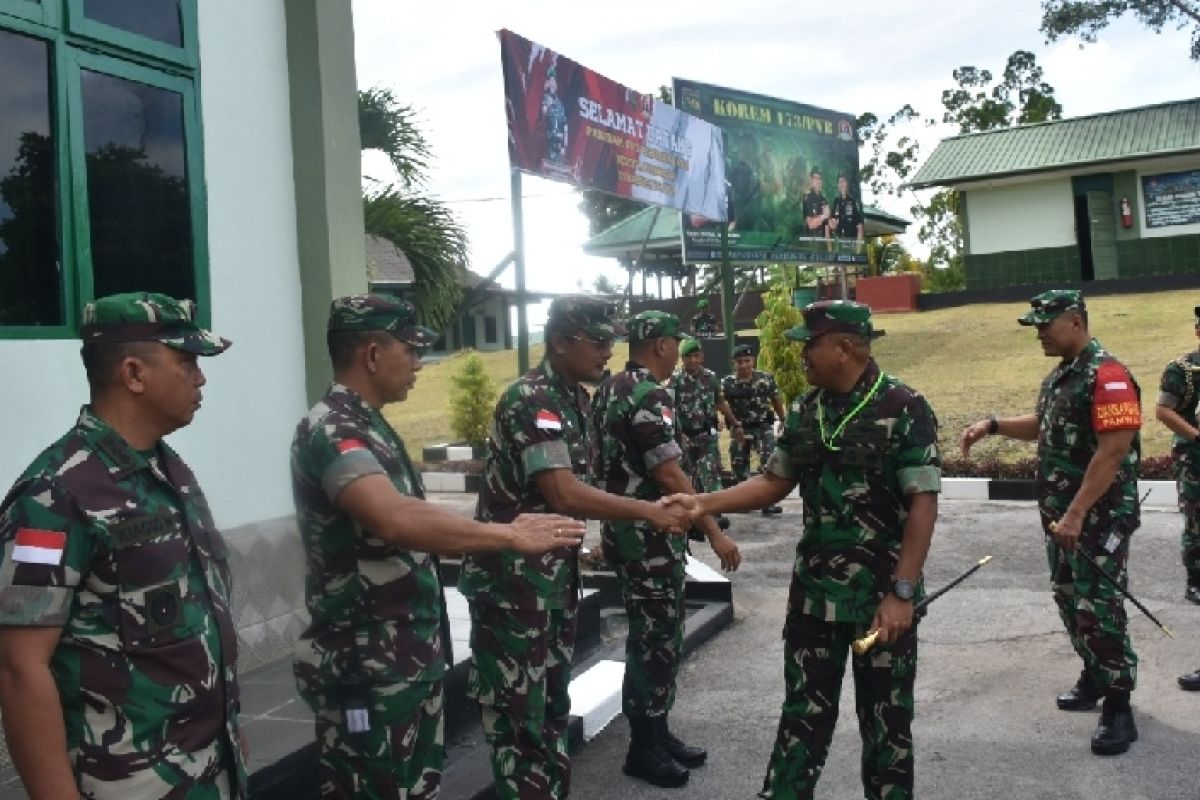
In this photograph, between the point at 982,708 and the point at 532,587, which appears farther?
the point at 982,708

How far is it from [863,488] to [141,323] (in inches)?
86.2

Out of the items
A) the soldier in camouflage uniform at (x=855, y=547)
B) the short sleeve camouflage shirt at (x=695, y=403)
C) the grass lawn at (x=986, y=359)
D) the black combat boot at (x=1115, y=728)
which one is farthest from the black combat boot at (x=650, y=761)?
the grass lawn at (x=986, y=359)

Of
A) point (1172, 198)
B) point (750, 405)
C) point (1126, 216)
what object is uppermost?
point (1172, 198)

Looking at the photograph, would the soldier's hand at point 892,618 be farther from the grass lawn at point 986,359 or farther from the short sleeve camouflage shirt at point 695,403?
the grass lawn at point 986,359

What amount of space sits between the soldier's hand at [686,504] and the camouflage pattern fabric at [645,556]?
360 mm

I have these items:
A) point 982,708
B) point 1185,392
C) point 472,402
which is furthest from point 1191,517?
point 472,402

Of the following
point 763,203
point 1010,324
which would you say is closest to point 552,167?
point 763,203

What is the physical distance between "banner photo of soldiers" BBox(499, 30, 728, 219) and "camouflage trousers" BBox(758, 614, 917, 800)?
5.52 m

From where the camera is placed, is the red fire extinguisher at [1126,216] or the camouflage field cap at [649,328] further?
the red fire extinguisher at [1126,216]

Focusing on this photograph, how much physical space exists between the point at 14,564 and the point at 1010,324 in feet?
74.2

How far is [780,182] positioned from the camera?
58.6 ft

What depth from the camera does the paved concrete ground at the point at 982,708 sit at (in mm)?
4199

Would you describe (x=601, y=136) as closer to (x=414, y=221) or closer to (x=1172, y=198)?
(x=414, y=221)

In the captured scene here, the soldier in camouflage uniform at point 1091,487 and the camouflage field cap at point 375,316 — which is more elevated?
the camouflage field cap at point 375,316
